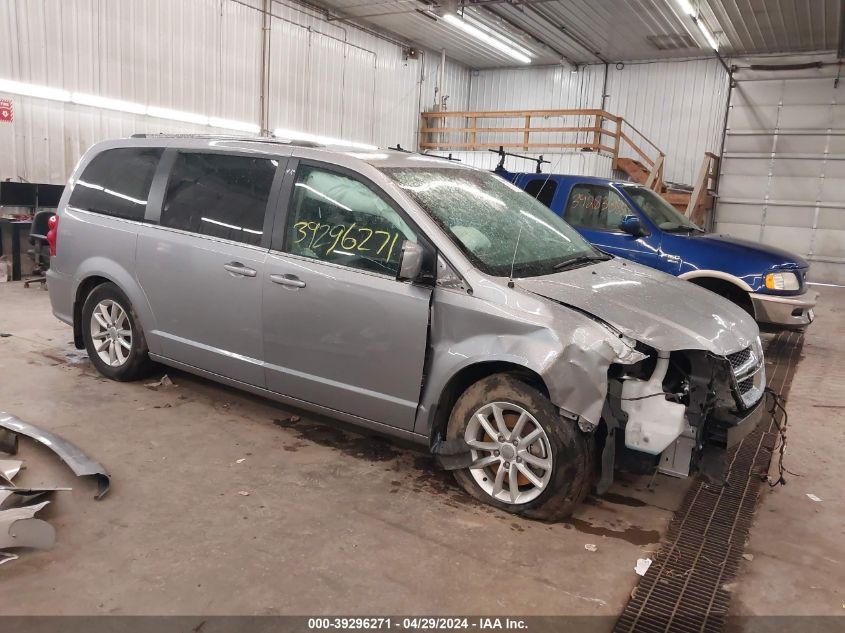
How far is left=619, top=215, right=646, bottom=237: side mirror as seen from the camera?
21.9ft

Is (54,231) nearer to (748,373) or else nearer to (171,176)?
(171,176)

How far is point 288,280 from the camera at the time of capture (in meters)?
3.64

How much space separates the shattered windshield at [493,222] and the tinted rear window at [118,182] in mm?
1907

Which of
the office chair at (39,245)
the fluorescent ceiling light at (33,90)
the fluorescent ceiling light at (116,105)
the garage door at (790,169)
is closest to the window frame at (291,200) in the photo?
the fluorescent ceiling light at (116,105)

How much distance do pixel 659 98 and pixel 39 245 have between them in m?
15.0

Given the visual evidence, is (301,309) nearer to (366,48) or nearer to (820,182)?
(366,48)

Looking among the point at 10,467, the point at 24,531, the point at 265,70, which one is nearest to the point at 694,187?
the point at 265,70

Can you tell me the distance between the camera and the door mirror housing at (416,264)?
313 centimetres

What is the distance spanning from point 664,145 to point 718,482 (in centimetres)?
1597

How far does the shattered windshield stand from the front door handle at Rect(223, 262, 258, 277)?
38.7 inches

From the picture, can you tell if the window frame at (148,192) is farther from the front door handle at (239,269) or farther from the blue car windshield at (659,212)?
the blue car windshield at (659,212)

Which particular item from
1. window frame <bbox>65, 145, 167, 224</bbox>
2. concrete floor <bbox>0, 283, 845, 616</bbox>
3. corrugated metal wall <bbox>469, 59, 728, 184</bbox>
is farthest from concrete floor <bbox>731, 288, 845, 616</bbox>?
corrugated metal wall <bbox>469, 59, 728, 184</bbox>

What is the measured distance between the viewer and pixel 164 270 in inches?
166

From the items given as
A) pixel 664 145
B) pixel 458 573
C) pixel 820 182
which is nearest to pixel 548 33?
pixel 664 145
